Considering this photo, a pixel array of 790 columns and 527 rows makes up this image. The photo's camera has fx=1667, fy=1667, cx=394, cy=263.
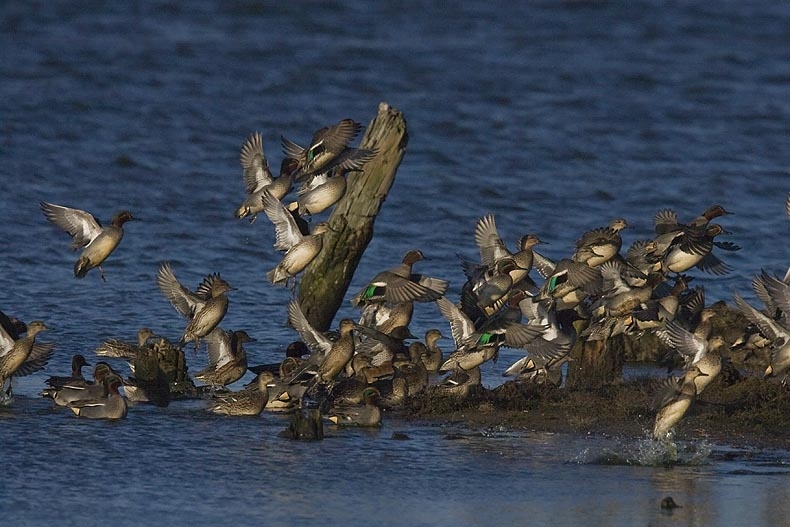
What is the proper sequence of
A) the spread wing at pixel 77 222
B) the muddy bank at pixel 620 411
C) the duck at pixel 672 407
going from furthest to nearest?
the spread wing at pixel 77 222
the muddy bank at pixel 620 411
the duck at pixel 672 407

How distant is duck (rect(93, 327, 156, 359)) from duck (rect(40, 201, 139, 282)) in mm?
683

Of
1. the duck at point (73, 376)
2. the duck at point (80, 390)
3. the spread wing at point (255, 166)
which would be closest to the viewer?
the duck at point (80, 390)

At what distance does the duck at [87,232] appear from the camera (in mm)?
14234

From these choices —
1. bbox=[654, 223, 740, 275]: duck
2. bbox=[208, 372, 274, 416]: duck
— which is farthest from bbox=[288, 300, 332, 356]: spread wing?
bbox=[654, 223, 740, 275]: duck

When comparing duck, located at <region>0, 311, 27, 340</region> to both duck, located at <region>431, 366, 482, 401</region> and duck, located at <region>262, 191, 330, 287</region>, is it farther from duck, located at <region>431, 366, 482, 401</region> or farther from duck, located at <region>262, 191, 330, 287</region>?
duck, located at <region>431, 366, 482, 401</region>

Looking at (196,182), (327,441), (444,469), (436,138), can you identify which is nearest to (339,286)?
(327,441)

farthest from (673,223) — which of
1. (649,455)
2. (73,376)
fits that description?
(73,376)

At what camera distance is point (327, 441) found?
37.6 feet

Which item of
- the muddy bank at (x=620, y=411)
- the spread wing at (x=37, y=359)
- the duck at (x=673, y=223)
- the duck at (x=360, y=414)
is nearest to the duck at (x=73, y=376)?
the spread wing at (x=37, y=359)

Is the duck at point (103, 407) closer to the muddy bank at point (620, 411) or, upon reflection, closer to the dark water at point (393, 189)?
the dark water at point (393, 189)

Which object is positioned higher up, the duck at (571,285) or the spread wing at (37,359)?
the duck at (571,285)

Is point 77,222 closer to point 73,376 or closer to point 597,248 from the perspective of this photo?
point 73,376

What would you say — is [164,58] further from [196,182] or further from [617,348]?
[617,348]

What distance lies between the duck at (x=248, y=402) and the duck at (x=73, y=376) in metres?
1.08
